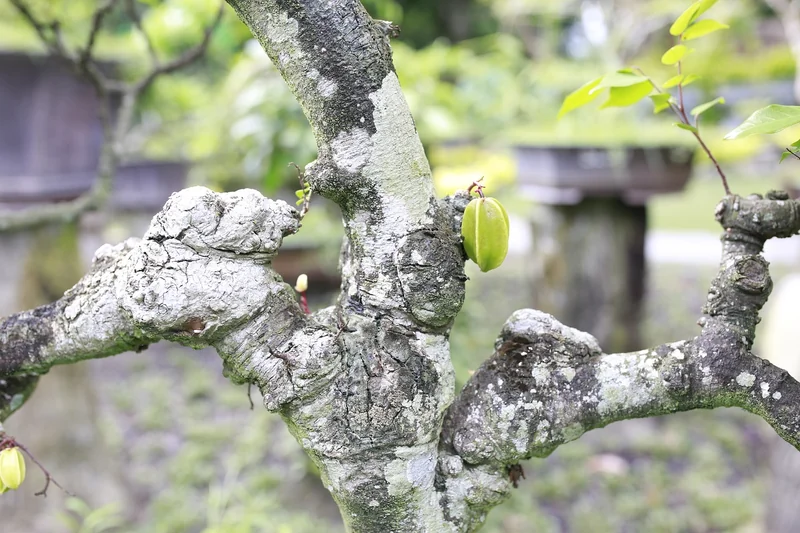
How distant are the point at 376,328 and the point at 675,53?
0.32 metres

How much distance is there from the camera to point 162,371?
2.59m

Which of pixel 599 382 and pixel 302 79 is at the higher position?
pixel 302 79

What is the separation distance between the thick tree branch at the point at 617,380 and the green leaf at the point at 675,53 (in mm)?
120

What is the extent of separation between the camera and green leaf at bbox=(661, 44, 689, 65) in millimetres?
507

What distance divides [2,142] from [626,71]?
1.46 meters

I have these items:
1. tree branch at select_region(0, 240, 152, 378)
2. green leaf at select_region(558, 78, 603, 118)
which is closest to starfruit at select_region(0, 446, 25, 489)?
tree branch at select_region(0, 240, 152, 378)

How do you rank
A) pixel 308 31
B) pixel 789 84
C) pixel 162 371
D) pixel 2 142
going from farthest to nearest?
pixel 789 84 → pixel 162 371 → pixel 2 142 → pixel 308 31

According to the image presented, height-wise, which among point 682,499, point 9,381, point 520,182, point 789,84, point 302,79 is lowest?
point 682,499

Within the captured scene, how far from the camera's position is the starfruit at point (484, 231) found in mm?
476

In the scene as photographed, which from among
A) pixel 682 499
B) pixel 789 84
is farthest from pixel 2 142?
pixel 789 84

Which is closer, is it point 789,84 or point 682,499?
point 682,499

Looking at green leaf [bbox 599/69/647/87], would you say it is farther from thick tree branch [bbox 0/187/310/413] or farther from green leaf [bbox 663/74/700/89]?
thick tree branch [bbox 0/187/310/413]

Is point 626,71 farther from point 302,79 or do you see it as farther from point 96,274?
point 96,274

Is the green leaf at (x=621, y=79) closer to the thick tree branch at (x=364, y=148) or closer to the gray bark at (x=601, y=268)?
the thick tree branch at (x=364, y=148)
